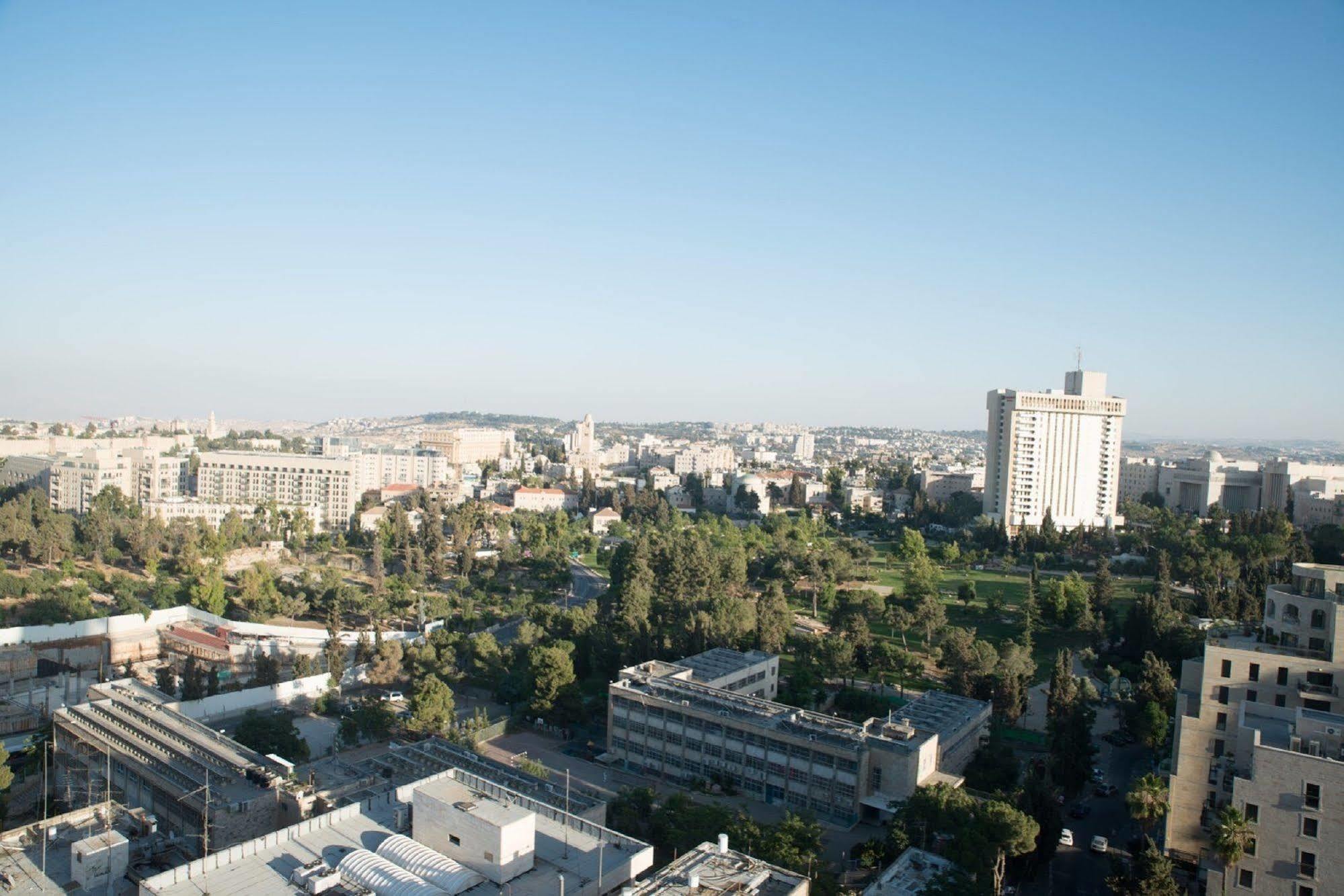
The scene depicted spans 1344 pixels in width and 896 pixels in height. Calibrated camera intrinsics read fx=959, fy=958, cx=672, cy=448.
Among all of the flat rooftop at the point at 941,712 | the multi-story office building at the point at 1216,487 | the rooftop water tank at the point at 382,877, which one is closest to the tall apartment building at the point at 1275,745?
the flat rooftop at the point at 941,712

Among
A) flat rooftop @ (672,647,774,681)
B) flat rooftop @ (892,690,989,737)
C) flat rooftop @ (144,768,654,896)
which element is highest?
flat rooftop @ (144,768,654,896)

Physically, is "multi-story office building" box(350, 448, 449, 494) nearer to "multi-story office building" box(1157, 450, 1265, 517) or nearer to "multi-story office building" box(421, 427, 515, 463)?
"multi-story office building" box(421, 427, 515, 463)

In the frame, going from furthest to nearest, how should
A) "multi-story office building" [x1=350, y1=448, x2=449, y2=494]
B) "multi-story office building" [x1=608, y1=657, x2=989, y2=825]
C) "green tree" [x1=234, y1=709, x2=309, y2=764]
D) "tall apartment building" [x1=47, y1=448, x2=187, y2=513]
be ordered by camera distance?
"multi-story office building" [x1=350, y1=448, x2=449, y2=494], "tall apartment building" [x1=47, y1=448, x2=187, y2=513], "green tree" [x1=234, y1=709, x2=309, y2=764], "multi-story office building" [x1=608, y1=657, x2=989, y2=825]

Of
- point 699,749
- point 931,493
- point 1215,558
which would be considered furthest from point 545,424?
point 699,749

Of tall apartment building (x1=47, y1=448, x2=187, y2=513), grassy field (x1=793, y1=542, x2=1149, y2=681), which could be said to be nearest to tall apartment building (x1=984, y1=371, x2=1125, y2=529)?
grassy field (x1=793, y1=542, x2=1149, y2=681)

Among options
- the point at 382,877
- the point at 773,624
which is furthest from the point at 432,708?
the point at 773,624
